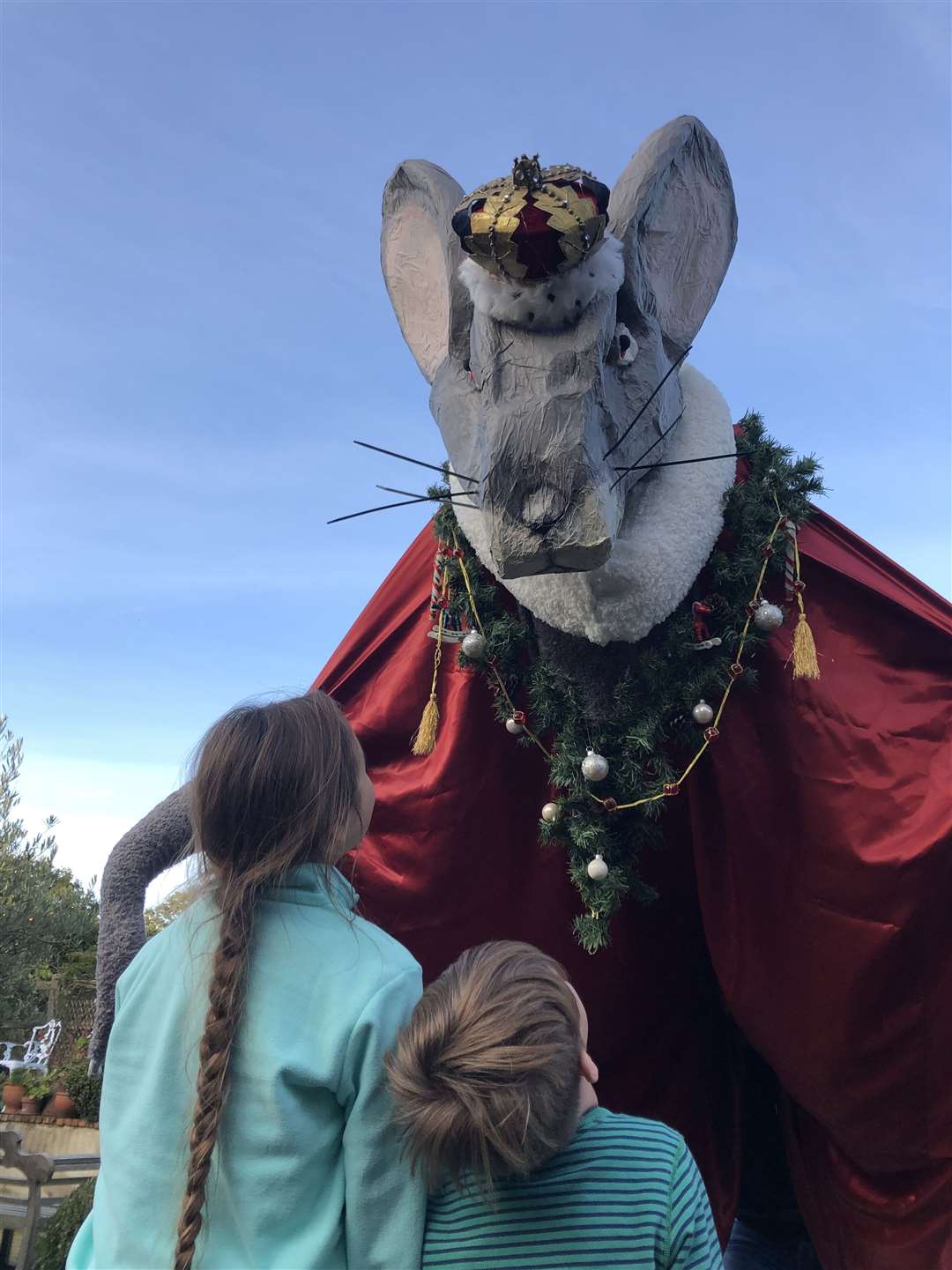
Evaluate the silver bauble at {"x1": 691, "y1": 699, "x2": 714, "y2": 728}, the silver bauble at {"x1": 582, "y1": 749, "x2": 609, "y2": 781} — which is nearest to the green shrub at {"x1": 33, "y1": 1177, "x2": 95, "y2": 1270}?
the silver bauble at {"x1": 582, "y1": 749, "x2": 609, "y2": 781}

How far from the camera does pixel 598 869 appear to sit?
7.36 ft

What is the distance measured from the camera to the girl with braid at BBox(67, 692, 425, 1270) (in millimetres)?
1305

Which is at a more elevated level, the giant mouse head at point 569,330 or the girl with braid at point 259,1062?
the giant mouse head at point 569,330

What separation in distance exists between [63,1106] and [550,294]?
28.3 ft

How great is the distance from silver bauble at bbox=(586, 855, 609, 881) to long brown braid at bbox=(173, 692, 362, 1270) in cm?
82

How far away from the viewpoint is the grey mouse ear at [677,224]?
87.8 inches

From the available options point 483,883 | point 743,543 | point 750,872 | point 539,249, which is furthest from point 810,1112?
point 539,249

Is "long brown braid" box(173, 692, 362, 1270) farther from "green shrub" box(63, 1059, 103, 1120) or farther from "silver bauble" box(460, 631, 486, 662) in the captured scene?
"green shrub" box(63, 1059, 103, 1120)

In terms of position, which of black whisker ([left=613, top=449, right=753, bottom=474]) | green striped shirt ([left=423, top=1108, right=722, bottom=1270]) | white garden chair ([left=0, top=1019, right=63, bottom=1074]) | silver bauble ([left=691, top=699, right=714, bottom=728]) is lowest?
white garden chair ([left=0, top=1019, right=63, bottom=1074])

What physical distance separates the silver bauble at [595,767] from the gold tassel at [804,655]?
0.43m

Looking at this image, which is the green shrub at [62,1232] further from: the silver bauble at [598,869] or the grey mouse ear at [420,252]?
the grey mouse ear at [420,252]

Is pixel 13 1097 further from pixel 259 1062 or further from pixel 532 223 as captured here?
pixel 532 223

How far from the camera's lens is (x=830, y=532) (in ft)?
8.32

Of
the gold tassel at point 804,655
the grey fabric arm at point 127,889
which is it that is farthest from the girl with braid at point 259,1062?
the gold tassel at point 804,655
